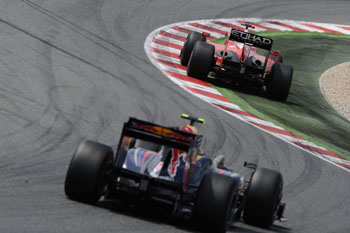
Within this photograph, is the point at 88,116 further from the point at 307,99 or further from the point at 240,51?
the point at 307,99

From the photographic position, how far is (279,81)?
20625mm

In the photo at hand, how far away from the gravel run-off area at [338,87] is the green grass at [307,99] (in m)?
0.25

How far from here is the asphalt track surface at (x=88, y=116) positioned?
372 inches

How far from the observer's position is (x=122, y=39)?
22578mm

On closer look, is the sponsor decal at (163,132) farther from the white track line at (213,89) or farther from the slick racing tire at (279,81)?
the slick racing tire at (279,81)

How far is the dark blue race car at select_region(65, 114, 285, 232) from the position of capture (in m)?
9.23

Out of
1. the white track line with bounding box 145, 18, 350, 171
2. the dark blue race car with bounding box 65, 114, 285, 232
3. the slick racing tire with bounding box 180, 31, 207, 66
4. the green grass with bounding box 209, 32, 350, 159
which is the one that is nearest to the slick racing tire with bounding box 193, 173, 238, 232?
the dark blue race car with bounding box 65, 114, 285, 232

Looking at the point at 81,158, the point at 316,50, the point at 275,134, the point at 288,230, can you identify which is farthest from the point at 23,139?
the point at 316,50

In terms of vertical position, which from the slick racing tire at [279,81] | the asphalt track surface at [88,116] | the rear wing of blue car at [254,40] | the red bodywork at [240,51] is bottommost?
the asphalt track surface at [88,116]

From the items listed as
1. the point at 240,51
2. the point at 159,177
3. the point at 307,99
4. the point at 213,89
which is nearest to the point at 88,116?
the point at 213,89

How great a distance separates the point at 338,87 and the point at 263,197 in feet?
48.5

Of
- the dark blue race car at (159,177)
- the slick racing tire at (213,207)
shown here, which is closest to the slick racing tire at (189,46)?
the dark blue race car at (159,177)

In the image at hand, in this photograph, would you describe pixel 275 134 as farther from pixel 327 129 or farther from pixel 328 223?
pixel 328 223

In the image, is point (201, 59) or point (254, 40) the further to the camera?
point (254, 40)
